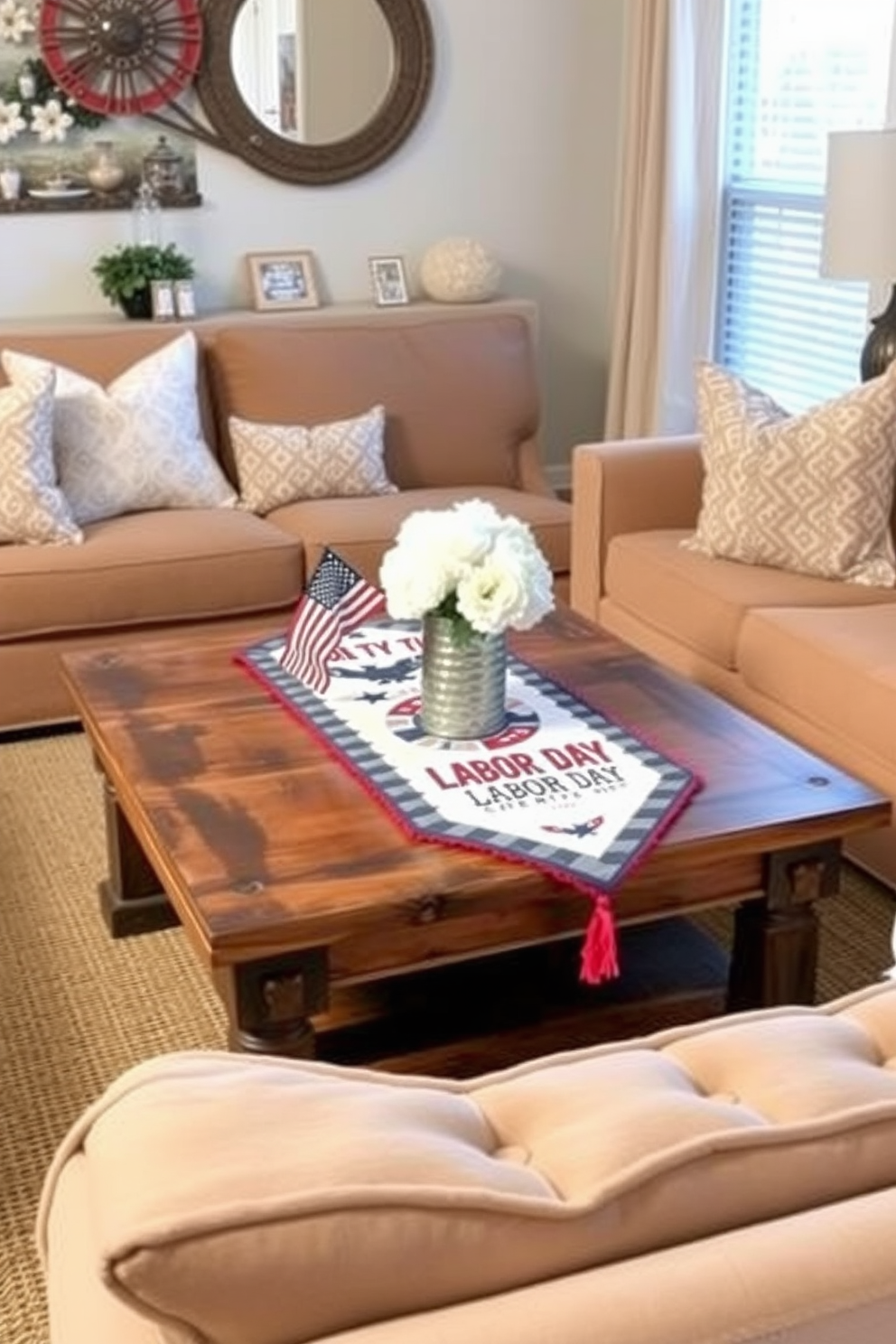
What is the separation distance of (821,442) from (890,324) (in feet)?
1.79

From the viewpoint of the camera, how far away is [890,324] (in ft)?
12.3

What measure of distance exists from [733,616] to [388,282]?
225 cm

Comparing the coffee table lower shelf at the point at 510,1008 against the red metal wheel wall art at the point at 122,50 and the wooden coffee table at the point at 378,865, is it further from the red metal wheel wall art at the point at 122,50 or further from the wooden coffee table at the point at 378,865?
the red metal wheel wall art at the point at 122,50

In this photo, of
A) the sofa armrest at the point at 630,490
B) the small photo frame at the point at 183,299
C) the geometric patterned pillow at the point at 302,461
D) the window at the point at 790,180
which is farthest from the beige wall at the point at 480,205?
the sofa armrest at the point at 630,490

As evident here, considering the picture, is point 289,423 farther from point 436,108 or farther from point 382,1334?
point 382,1334

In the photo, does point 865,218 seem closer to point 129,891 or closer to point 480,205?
point 480,205

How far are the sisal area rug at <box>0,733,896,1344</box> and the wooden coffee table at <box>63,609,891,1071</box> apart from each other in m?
0.12

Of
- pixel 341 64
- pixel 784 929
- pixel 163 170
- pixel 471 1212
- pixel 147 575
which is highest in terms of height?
pixel 341 64

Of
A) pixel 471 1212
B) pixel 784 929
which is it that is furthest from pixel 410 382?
pixel 471 1212

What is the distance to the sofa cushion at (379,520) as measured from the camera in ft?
12.9

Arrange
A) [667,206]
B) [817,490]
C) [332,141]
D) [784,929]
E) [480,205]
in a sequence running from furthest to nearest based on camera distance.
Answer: [480,205] → [332,141] → [667,206] → [817,490] → [784,929]

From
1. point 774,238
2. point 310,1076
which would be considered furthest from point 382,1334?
point 774,238

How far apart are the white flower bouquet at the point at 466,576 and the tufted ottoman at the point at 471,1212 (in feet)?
4.53

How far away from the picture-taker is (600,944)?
206 centimetres
